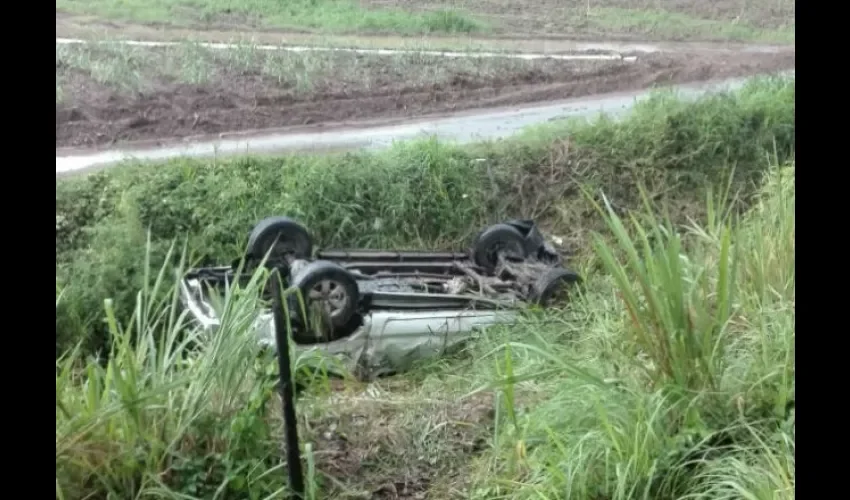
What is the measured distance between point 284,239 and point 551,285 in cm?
98

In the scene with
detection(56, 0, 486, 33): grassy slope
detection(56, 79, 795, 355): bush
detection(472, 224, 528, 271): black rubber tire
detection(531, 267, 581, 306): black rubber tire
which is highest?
detection(56, 0, 486, 33): grassy slope

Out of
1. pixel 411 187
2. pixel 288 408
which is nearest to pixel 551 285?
pixel 411 187

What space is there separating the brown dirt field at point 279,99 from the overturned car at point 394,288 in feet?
1.40

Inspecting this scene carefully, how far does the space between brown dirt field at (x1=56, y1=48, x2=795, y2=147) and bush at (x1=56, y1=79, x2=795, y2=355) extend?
171mm

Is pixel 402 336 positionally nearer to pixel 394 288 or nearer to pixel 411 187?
pixel 394 288

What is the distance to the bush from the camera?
3.41m

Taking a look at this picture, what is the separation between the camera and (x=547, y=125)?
4.23 metres

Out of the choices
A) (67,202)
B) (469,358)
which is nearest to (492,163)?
(469,358)

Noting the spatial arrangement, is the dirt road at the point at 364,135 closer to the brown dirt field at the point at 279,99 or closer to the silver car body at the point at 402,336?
the brown dirt field at the point at 279,99

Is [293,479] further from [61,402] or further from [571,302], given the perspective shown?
[571,302]

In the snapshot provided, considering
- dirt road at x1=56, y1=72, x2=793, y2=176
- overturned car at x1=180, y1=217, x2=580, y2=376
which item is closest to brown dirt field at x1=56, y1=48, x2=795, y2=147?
dirt road at x1=56, y1=72, x2=793, y2=176

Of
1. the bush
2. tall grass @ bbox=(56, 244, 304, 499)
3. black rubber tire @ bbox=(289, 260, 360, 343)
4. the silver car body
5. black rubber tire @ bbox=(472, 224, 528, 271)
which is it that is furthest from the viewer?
black rubber tire @ bbox=(472, 224, 528, 271)

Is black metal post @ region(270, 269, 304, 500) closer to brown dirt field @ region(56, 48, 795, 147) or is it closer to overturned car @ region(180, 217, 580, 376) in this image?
overturned car @ region(180, 217, 580, 376)

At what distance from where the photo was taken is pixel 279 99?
11.5ft
